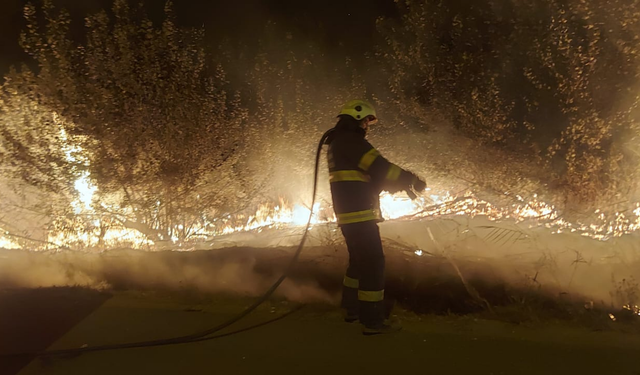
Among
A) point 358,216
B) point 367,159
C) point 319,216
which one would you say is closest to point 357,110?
point 367,159

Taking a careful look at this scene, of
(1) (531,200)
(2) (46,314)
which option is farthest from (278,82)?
(2) (46,314)

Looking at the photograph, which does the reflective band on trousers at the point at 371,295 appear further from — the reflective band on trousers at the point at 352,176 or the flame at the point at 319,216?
the flame at the point at 319,216

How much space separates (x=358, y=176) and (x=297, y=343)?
151 centimetres

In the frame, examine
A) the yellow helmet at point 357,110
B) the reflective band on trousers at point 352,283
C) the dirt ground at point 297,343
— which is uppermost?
the yellow helmet at point 357,110

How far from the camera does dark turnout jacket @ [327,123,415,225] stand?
398 centimetres

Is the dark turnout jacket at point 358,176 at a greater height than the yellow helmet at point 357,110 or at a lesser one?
lesser

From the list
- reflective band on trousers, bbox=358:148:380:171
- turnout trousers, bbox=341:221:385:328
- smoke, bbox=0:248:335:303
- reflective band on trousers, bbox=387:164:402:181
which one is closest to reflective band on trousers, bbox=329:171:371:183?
reflective band on trousers, bbox=358:148:380:171

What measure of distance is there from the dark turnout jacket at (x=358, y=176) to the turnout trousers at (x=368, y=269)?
0.10m

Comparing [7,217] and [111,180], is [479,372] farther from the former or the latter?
[7,217]

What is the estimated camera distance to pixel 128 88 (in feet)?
26.5

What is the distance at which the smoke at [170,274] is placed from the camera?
5.28m

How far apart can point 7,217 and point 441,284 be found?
9182mm

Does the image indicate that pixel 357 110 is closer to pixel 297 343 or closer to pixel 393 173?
pixel 393 173

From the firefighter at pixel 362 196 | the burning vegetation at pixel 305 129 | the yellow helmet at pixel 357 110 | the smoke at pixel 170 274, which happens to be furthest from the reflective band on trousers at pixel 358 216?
the burning vegetation at pixel 305 129
